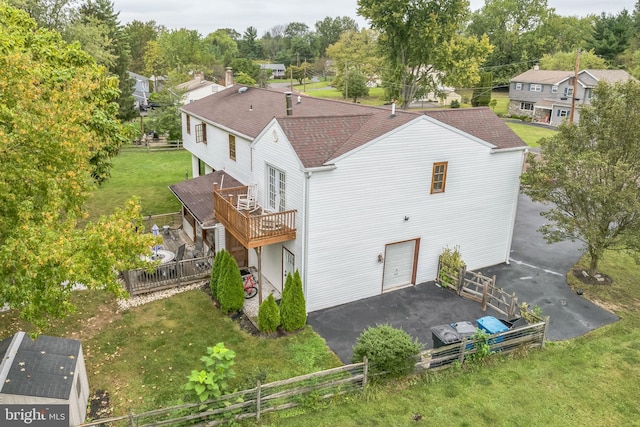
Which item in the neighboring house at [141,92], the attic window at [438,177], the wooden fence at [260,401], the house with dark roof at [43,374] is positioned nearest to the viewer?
the house with dark roof at [43,374]

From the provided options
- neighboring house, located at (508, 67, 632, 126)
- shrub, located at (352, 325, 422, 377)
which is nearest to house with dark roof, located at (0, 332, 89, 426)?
shrub, located at (352, 325, 422, 377)

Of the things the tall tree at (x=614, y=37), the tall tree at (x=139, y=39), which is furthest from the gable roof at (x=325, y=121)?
the tall tree at (x=139, y=39)

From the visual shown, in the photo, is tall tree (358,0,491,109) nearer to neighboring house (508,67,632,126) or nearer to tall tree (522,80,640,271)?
neighboring house (508,67,632,126)

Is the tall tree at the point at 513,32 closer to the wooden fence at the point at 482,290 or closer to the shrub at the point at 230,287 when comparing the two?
the wooden fence at the point at 482,290

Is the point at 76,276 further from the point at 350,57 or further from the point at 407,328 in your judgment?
the point at 350,57

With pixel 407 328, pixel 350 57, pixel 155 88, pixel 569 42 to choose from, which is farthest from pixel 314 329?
pixel 569 42

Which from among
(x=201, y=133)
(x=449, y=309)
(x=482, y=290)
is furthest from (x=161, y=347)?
(x=201, y=133)

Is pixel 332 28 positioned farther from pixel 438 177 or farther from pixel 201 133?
pixel 438 177
